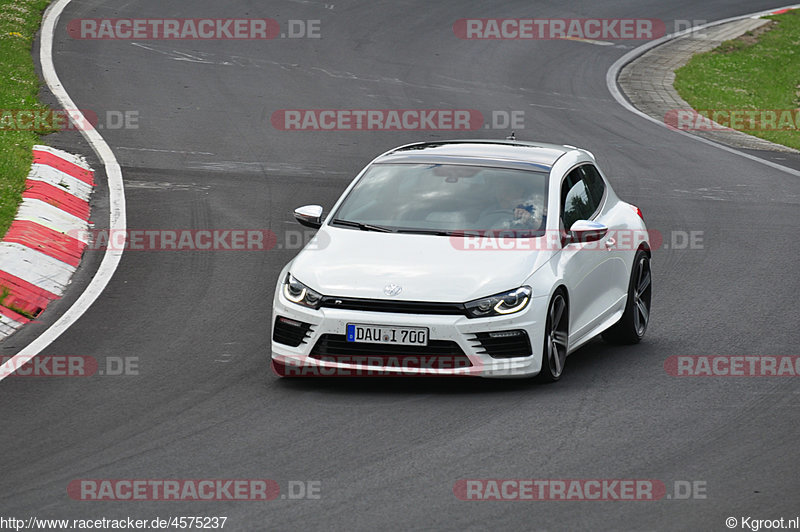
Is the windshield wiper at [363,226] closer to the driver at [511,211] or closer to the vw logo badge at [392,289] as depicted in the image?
the driver at [511,211]

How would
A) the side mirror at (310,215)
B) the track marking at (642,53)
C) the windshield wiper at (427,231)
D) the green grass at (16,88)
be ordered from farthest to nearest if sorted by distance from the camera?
1. the track marking at (642,53)
2. the green grass at (16,88)
3. the side mirror at (310,215)
4. the windshield wiper at (427,231)

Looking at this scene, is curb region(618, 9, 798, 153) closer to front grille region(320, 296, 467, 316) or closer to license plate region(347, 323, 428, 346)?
front grille region(320, 296, 467, 316)

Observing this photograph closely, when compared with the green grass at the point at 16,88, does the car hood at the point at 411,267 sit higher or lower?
higher

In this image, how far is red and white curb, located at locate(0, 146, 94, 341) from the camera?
11.3 meters

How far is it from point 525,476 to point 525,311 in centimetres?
191

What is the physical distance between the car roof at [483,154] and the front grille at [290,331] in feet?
6.72

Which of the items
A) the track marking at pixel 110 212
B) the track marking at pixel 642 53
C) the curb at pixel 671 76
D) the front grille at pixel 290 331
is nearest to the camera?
the front grille at pixel 290 331

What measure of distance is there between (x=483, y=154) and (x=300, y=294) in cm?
226

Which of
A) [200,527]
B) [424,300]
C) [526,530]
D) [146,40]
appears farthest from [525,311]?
[146,40]

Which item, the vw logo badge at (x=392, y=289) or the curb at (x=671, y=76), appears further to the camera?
the curb at (x=671, y=76)

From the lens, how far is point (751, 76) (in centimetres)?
2967

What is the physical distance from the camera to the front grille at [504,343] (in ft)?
29.0

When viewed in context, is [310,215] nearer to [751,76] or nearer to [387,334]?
[387,334]

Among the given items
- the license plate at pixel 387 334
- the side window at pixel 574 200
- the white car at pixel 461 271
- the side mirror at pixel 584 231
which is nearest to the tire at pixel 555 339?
the white car at pixel 461 271
